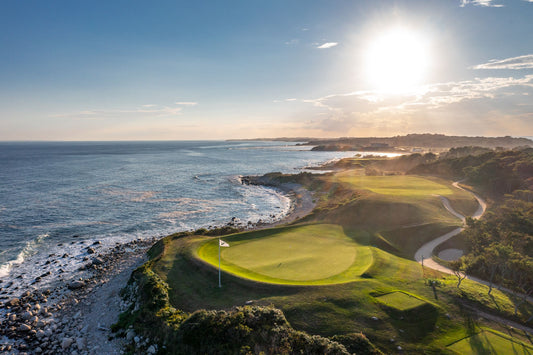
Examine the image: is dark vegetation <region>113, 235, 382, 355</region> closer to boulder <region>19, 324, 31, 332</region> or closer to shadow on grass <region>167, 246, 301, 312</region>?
shadow on grass <region>167, 246, 301, 312</region>

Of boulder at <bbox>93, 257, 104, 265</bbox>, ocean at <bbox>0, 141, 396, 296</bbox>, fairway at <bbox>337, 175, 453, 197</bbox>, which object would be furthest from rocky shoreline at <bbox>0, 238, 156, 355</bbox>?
fairway at <bbox>337, 175, 453, 197</bbox>

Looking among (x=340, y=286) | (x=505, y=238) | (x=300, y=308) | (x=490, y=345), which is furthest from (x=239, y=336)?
(x=505, y=238)

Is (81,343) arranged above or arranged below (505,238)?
below

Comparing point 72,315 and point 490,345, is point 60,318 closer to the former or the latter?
point 72,315

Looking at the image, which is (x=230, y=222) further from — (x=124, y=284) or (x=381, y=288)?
(x=381, y=288)

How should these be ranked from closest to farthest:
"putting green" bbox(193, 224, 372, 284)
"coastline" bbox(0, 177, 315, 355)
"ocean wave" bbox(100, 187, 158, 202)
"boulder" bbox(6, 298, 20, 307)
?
1. "coastline" bbox(0, 177, 315, 355)
2. "putting green" bbox(193, 224, 372, 284)
3. "boulder" bbox(6, 298, 20, 307)
4. "ocean wave" bbox(100, 187, 158, 202)

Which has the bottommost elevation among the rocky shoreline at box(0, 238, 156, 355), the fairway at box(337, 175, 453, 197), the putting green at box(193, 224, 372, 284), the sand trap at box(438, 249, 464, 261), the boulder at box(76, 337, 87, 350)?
the rocky shoreline at box(0, 238, 156, 355)
